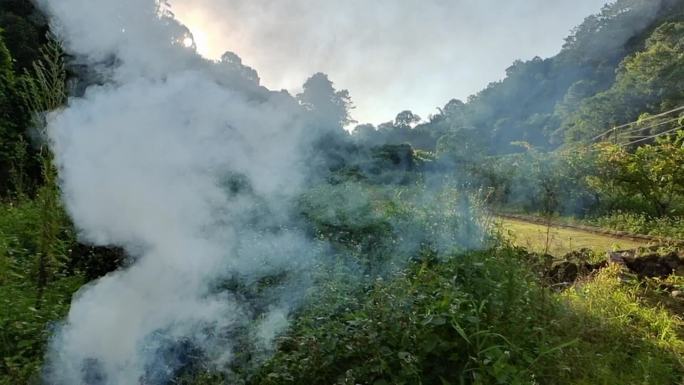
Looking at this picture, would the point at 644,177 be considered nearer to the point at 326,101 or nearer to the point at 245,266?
the point at 326,101

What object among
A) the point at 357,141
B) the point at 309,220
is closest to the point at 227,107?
the point at 309,220

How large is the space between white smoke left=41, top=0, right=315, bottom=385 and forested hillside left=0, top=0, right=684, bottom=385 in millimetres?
12

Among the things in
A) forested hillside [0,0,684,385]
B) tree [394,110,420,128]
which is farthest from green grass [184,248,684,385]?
tree [394,110,420,128]

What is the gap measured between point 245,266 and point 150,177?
1.24 metres

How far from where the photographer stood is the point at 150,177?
107 inches

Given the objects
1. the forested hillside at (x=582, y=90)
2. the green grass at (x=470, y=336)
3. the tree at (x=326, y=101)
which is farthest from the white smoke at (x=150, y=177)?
the forested hillside at (x=582, y=90)

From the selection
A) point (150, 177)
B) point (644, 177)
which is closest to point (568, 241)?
point (644, 177)

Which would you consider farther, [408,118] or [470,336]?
[408,118]

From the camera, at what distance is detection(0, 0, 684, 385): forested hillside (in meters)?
2.60

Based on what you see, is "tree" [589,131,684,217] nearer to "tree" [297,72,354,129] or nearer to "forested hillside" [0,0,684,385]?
"forested hillside" [0,0,684,385]

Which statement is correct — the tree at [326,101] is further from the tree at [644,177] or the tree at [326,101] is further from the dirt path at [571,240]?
the tree at [644,177]

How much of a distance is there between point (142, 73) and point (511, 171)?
1329 cm

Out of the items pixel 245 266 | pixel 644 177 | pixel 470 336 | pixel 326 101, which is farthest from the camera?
pixel 644 177

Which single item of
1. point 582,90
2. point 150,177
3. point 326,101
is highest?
point 582,90
